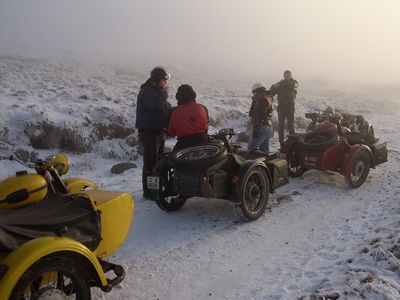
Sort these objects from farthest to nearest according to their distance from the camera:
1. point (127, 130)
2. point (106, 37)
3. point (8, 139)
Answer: point (106, 37) < point (127, 130) < point (8, 139)

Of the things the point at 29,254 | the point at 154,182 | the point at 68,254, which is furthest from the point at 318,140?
the point at 29,254

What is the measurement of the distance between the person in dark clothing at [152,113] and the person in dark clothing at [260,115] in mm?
1977

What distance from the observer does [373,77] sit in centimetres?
5012

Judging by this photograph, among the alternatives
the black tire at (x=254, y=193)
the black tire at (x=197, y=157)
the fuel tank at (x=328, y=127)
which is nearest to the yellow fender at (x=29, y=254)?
the black tire at (x=197, y=157)

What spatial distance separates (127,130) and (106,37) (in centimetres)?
5947

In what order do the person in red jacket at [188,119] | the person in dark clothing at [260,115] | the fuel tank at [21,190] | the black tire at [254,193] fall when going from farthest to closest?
1. the person in dark clothing at [260,115]
2. the person in red jacket at [188,119]
3. the black tire at [254,193]
4. the fuel tank at [21,190]

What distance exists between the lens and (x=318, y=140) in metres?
7.91

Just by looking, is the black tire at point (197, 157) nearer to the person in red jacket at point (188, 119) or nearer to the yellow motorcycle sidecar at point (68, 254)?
the person in red jacket at point (188, 119)

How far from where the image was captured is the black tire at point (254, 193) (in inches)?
233

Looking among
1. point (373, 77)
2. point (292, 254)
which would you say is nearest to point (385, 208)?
point (292, 254)

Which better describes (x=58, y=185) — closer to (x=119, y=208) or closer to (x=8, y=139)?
(x=119, y=208)

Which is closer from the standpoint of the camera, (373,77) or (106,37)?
(373,77)

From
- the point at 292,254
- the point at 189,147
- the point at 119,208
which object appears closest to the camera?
the point at 119,208

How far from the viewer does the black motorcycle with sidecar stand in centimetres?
573
